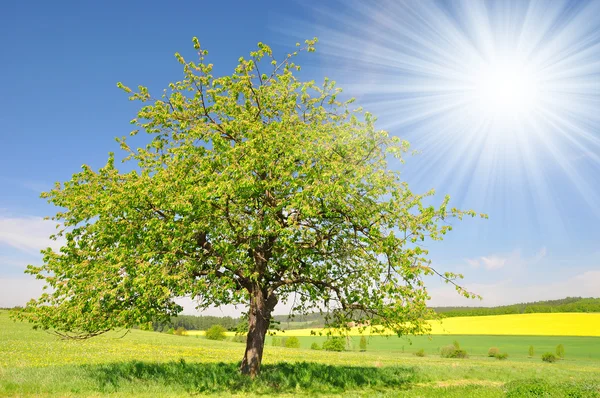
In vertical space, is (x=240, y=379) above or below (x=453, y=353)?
above

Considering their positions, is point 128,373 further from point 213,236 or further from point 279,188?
point 279,188

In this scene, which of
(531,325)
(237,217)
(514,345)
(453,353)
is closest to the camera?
(237,217)

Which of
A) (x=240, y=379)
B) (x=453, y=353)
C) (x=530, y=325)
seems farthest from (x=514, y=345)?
(x=240, y=379)

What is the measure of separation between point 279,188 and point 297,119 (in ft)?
11.9

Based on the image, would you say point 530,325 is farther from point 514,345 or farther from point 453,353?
point 453,353

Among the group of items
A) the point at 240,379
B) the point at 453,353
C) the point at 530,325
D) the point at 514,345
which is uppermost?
the point at 240,379

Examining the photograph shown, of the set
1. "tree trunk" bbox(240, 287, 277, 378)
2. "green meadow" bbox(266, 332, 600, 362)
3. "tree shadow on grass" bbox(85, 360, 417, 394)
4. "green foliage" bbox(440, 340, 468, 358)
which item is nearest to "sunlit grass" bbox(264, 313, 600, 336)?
"green meadow" bbox(266, 332, 600, 362)

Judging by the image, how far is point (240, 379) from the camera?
60.8 feet

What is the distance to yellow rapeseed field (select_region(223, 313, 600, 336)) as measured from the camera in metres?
102

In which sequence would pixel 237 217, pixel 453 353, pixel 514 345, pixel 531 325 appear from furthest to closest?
pixel 531 325, pixel 514 345, pixel 453 353, pixel 237 217

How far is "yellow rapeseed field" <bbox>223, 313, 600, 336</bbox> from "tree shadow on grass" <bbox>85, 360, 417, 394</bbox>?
3208 inches

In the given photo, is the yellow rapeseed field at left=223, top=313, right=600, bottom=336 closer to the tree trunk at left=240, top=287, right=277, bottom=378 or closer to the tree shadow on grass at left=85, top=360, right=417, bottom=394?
the tree shadow on grass at left=85, top=360, right=417, bottom=394

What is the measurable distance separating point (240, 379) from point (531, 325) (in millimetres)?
116128

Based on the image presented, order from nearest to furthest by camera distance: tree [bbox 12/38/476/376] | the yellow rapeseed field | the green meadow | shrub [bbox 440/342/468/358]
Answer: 1. tree [bbox 12/38/476/376]
2. shrub [bbox 440/342/468/358]
3. the green meadow
4. the yellow rapeseed field
